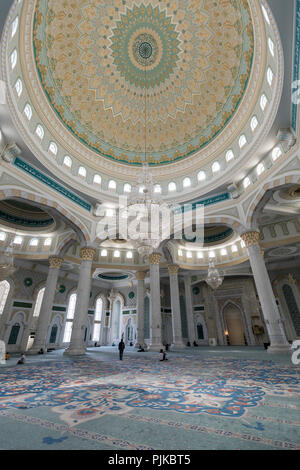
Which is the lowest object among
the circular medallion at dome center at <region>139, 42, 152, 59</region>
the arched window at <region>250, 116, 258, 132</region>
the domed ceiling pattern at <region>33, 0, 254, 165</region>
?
the arched window at <region>250, 116, 258, 132</region>

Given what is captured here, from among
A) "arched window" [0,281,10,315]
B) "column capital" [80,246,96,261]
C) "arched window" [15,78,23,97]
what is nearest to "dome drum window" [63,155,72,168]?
"arched window" [15,78,23,97]

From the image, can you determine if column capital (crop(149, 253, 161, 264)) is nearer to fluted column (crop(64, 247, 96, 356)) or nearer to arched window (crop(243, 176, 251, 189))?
fluted column (crop(64, 247, 96, 356))

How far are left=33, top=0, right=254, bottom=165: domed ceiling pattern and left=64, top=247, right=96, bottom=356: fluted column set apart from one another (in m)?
7.09

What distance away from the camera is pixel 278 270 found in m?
16.8

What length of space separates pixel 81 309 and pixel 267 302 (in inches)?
331

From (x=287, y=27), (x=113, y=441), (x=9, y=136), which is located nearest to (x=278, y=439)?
(x=113, y=441)

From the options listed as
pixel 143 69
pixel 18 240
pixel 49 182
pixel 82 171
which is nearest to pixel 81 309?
pixel 49 182

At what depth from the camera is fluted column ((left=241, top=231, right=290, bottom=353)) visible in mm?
8328

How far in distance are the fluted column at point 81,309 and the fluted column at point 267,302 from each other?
26.1 feet

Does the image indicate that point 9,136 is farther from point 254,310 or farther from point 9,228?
point 254,310

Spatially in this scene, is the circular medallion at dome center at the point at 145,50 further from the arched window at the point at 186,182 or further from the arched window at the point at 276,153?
the arched window at the point at 276,153

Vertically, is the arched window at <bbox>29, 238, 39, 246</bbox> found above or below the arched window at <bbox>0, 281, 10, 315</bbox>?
above

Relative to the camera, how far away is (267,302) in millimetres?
8820

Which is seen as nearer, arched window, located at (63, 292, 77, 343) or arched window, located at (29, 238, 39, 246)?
arched window, located at (29, 238, 39, 246)
